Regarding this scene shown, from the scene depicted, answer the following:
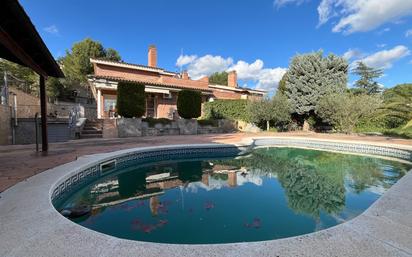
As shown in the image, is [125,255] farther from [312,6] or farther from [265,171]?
[312,6]

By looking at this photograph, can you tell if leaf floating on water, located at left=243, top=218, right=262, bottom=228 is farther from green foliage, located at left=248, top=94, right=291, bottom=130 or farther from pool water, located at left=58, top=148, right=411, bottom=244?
green foliage, located at left=248, top=94, right=291, bottom=130

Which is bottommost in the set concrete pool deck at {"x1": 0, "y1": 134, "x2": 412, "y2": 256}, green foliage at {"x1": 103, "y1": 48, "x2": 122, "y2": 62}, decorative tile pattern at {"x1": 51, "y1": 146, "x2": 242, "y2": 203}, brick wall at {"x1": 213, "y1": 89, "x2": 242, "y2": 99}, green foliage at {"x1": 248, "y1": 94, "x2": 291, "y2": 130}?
decorative tile pattern at {"x1": 51, "y1": 146, "x2": 242, "y2": 203}

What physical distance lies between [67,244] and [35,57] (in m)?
7.50

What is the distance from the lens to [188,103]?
20719 millimetres

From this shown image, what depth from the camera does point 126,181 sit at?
27.4ft

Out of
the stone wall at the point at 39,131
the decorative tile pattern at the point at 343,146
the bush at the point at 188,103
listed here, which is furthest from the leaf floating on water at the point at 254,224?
the bush at the point at 188,103

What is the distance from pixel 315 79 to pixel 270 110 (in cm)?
614

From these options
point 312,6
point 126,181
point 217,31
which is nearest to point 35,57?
point 126,181

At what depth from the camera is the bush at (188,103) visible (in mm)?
20641

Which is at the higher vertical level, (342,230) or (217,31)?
(217,31)

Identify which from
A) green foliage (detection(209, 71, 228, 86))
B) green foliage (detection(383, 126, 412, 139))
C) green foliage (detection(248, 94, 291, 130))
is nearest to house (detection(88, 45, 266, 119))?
green foliage (detection(248, 94, 291, 130))

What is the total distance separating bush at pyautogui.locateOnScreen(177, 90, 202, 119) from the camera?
2064 centimetres

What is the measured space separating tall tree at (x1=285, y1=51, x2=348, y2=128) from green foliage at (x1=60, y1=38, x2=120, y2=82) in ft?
114

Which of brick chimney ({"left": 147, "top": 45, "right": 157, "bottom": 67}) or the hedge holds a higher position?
brick chimney ({"left": 147, "top": 45, "right": 157, "bottom": 67})
